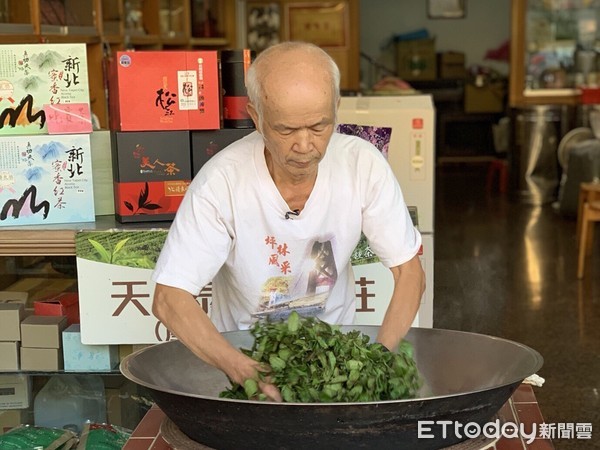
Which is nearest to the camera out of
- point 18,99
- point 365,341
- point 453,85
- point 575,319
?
point 365,341

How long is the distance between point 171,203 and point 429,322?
100 centimetres

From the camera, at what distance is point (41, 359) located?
9.80 feet

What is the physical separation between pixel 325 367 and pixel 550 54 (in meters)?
9.23

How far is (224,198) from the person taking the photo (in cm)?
201

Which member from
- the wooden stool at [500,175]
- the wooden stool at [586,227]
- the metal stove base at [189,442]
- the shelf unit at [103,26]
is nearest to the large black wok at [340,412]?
the metal stove base at [189,442]

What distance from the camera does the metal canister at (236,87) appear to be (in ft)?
10.0

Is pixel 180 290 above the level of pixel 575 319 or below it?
above

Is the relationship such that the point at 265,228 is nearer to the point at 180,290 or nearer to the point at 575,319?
the point at 180,290

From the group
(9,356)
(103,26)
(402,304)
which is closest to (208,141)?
(9,356)

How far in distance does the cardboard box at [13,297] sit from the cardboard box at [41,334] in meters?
0.11

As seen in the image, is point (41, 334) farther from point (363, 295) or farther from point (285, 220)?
point (285, 220)

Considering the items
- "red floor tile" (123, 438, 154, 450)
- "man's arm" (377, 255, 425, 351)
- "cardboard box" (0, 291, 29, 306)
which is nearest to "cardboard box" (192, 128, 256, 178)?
"cardboard box" (0, 291, 29, 306)

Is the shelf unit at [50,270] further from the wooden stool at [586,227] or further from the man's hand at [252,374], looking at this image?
the wooden stool at [586,227]

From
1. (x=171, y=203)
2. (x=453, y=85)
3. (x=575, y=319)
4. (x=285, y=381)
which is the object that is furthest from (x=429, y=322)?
(x=453, y=85)
